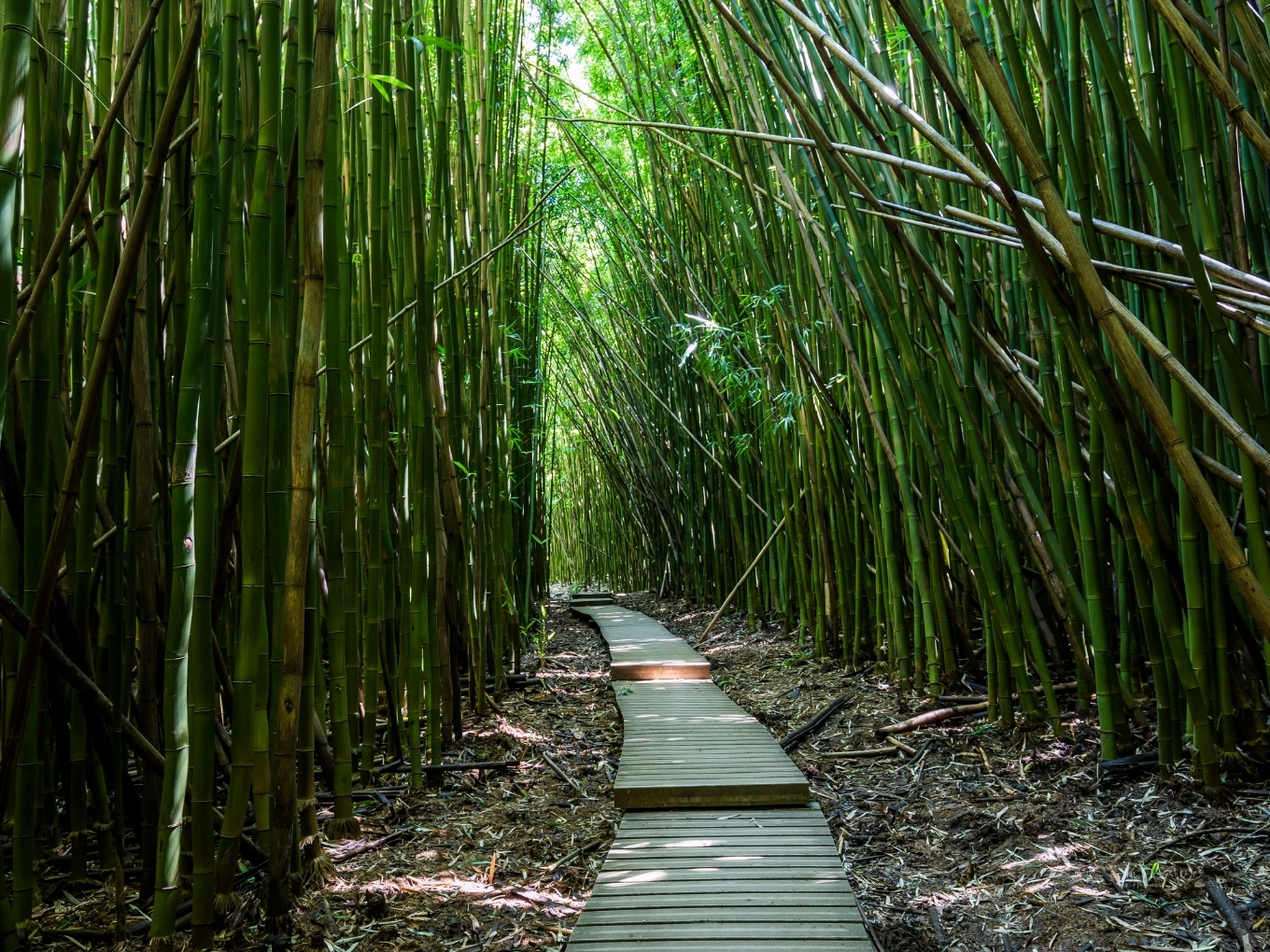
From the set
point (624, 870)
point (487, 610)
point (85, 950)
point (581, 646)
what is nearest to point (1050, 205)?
point (624, 870)

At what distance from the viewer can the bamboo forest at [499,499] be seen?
3.46ft

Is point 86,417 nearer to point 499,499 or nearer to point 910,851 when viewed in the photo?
point 910,851

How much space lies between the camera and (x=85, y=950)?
1082 millimetres

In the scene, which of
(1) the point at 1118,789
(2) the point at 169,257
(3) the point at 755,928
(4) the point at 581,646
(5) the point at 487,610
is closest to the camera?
(3) the point at 755,928

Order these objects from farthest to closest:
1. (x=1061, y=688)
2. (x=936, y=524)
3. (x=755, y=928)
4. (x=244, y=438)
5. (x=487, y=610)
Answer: (x=487, y=610) < (x=936, y=524) < (x=1061, y=688) < (x=755, y=928) < (x=244, y=438)

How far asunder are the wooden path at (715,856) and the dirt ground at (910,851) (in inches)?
3.0

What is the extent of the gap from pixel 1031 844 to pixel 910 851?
0.19 meters

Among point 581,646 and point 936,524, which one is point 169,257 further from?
point 581,646

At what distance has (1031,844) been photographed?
143 cm

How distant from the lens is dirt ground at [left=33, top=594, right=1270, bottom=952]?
1.16 metres

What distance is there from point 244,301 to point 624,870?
3.16ft

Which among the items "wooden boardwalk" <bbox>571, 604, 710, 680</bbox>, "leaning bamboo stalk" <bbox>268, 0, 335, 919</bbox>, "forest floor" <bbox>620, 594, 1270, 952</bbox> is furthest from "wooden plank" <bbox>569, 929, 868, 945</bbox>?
"wooden boardwalk" <bbox>571, 604, 710, 680</bbox>

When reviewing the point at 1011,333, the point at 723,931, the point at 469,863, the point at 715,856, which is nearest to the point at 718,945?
the point at 723,931

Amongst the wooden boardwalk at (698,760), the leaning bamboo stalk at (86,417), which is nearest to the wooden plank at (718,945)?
the wooden boardwalk at (698,760)
